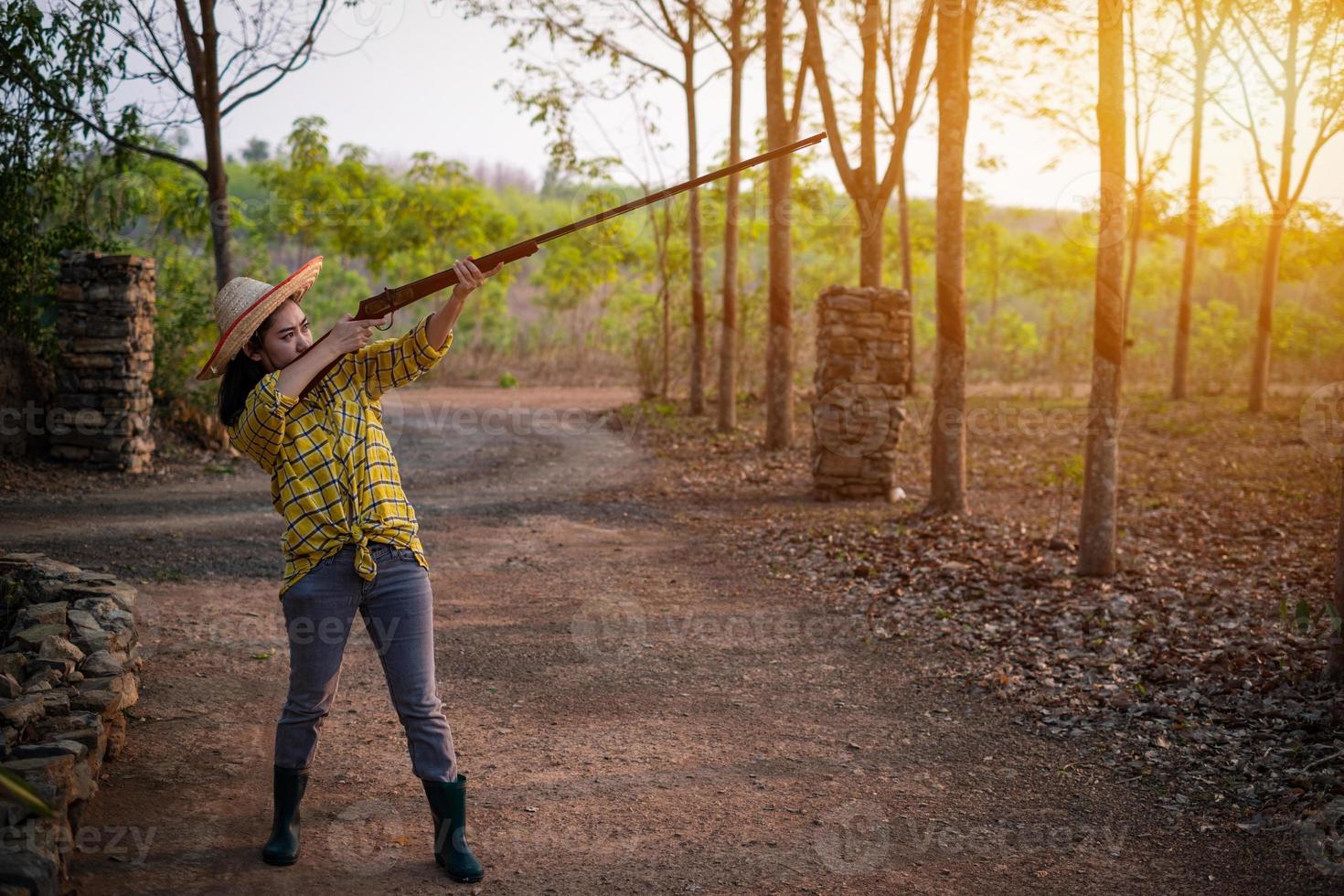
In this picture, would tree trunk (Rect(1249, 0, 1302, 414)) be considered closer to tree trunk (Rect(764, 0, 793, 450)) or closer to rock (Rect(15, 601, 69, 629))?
tree trunk (Rect(764, 0, 793, 450))

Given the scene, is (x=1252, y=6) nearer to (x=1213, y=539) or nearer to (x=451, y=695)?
(x=1213, y=539)

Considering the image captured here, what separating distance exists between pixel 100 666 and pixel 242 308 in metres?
2.23

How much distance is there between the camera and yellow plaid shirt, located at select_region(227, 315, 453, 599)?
331cm

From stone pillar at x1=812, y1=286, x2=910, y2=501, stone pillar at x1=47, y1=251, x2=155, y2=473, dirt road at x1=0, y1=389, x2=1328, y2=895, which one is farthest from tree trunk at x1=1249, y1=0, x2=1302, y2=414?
stone pillar at x1=47, y1=251, x2=155, y2=473

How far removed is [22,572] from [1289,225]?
22419 millimetres

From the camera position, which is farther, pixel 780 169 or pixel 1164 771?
pixel 780 169

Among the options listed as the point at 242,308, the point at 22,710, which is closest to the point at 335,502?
the point at 242,308

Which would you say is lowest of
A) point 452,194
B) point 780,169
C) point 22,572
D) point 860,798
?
point 860,798

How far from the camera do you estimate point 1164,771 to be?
463cm

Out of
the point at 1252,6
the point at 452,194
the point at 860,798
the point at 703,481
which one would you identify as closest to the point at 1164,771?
the point at 860,798

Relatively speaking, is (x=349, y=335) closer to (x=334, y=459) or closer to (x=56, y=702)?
(x=334, y=459)

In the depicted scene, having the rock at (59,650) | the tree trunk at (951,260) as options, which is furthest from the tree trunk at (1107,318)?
the rock at (59,650)

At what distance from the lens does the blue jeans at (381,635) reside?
3350 millimetres

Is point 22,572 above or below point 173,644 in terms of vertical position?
above
